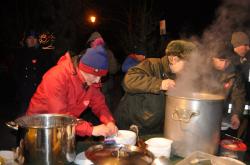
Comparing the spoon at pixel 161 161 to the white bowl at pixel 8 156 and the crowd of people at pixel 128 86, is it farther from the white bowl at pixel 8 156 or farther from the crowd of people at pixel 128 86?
the white bowl at pixel 8 156

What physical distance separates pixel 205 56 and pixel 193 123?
1.11 m

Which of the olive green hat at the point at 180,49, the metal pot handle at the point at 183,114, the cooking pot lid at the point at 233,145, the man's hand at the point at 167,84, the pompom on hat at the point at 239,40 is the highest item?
the pompom on hat at the point at 239,40

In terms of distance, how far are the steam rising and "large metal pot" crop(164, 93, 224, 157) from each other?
19cm

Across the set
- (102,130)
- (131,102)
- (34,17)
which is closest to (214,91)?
Result: (131,102)

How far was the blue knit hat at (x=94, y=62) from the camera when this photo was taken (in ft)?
7.08

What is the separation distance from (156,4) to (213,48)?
8.85 meters

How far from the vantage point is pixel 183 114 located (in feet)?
6.28

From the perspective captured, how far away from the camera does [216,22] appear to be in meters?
3.76

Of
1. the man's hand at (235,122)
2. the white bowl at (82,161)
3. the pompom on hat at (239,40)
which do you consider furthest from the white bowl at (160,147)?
the pompom on hat at (239,40)

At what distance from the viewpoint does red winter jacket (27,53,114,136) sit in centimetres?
211

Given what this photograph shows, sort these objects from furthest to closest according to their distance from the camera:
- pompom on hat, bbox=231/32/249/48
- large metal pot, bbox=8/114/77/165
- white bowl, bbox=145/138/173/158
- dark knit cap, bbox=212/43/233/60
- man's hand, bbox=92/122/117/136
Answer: pompom on hat, bbox=231/32/249/48, dark knit cap, bbox=212/43/233/60, man's hand, bbox=92/122/117/136, white bowl, bbox=145/138/173/158, large metal pot, bbox=8/114/77/165

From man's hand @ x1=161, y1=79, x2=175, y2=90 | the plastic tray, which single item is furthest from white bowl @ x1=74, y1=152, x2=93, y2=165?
man's hand @ x1=161, y1=79, x2=175, y2=90

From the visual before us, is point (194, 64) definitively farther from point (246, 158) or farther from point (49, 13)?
point (49, 13)

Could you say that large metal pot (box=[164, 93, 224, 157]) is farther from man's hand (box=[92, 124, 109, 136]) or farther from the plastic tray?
man's hand (box=[92, 124, 109, 136])
